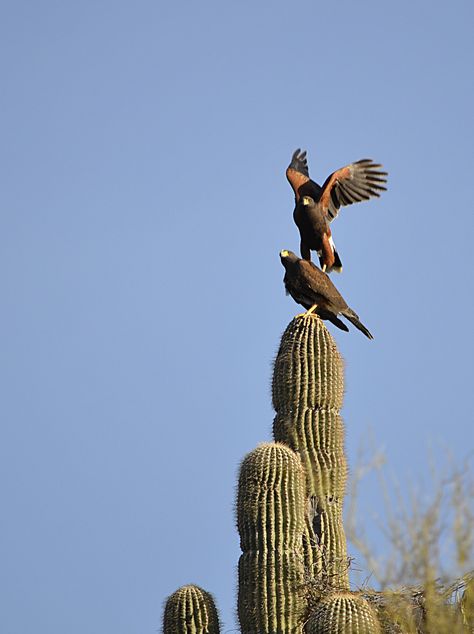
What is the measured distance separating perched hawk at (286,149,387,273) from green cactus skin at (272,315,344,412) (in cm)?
170

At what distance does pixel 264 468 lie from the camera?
11.1 m

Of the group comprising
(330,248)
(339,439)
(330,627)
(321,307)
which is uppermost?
(330,248)

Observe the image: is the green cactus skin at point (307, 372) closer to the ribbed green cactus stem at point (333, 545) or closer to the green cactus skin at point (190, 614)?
the ribbed green cactus stem at point (333, 545)

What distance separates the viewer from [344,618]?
32.6 ft

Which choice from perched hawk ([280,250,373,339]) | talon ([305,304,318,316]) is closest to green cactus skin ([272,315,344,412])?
talon ([305,304,318,316])

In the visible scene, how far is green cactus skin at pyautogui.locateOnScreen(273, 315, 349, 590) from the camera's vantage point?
11773 millimetres

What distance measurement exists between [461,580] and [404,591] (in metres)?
0.43

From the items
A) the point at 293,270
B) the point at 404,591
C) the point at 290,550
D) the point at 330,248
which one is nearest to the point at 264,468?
the point at 290,550

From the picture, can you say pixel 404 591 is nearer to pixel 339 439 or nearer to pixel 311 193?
pixel 339 439

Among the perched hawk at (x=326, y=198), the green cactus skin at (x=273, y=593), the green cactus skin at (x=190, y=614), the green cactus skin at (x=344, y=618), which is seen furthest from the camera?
the perched hawk at (x=326, y=198)

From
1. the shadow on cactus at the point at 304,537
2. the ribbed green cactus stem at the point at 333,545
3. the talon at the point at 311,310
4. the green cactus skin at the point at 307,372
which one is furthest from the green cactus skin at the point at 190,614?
the talon at the point at 311,310

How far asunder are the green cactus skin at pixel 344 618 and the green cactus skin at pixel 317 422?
5.03 feet

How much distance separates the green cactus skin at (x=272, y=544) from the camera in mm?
11094

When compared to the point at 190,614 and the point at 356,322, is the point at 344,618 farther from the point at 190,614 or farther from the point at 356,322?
the point at 356,322
